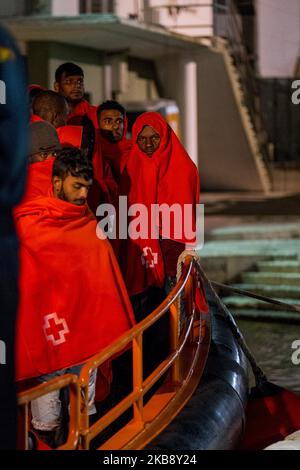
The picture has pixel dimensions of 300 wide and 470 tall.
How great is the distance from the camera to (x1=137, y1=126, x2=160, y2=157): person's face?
6.32m

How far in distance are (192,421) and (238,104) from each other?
16.6m

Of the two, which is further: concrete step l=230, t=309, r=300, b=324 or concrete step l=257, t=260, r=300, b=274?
concrete step l=257, t=260, r=300, b=274

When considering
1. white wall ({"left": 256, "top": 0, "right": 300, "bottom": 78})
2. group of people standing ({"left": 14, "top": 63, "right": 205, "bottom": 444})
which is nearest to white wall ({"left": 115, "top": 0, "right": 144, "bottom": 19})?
white wall ({"left": 256, "top": 0, "right": 300, "bottom": 78})

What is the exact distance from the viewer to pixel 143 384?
4625mm

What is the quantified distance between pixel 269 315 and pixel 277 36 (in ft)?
45.6

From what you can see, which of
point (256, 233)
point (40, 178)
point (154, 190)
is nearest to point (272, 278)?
point (256, 233)

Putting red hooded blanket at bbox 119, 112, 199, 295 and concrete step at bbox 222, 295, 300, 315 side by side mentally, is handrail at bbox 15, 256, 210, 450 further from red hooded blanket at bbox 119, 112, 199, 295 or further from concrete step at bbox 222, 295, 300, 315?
concrete step at bbox 222, 295, 300, 315

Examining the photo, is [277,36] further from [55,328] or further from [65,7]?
[55,328]

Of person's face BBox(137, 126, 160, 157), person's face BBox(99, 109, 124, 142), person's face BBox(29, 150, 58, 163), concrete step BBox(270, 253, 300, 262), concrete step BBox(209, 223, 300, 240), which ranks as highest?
person's face BBox(99, 109, 124, 142)

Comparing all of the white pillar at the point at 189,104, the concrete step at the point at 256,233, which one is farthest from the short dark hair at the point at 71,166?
the white pillar at the point at 189,104

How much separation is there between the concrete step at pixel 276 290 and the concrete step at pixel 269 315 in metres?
0.24

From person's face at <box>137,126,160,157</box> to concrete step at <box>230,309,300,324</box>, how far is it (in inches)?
218

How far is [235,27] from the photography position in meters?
22.1

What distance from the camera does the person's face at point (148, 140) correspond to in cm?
632
